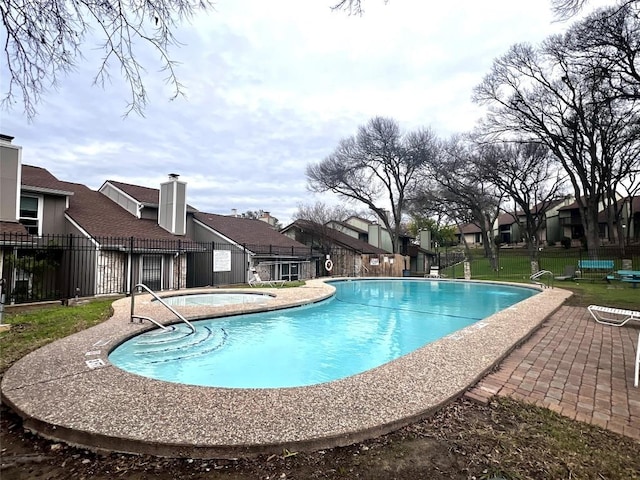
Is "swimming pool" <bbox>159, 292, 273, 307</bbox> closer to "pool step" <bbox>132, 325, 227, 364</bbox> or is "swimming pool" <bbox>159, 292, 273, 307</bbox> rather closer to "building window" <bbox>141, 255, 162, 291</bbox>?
"building window" <bbox>141, 255, 162, 291</bbox>

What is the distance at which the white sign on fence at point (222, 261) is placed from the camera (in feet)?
56.7

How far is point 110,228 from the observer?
14.5 m

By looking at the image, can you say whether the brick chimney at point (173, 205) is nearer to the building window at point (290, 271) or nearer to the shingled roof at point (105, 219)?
the shingled roof at point (105, 219)

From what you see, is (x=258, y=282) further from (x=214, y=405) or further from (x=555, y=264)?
(x=555, y=264)

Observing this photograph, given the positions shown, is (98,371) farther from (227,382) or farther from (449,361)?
(449,361)

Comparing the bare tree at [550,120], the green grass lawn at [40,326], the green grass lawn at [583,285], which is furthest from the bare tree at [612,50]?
the green grass lawn at [40,326]

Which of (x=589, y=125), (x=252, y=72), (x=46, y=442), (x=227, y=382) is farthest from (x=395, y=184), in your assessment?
(x=46, y=442)

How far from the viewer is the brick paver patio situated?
3.14 meters

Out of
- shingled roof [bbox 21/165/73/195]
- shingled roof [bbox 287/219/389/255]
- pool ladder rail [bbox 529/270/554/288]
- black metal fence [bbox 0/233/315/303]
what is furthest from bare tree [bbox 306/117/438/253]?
shingled roof [bbox 21/165/73/195]

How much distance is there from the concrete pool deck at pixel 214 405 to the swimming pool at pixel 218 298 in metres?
6.81

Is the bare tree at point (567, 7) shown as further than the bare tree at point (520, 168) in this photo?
No

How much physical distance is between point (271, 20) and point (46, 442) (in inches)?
192

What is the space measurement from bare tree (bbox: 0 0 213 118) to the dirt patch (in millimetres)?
3367

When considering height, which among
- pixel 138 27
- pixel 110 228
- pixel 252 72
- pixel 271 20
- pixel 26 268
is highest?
pixel 252 72
